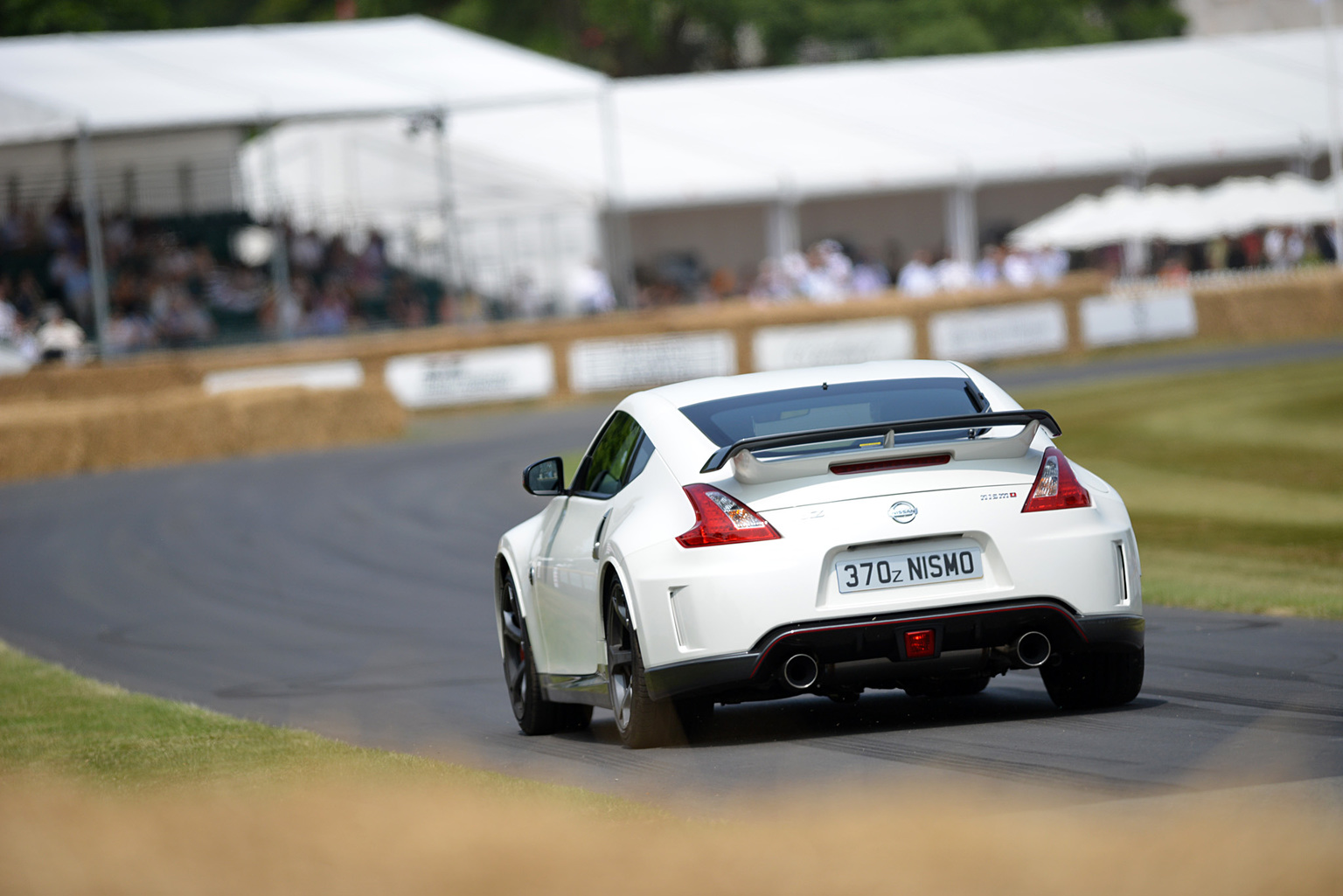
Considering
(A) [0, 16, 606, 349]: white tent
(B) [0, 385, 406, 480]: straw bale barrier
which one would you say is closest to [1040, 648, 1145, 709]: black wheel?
(B) [0, 385, 406, 480]: straw bale barrier

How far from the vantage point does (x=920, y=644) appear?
22.0ft

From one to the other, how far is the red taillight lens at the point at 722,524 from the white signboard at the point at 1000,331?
28.1 m

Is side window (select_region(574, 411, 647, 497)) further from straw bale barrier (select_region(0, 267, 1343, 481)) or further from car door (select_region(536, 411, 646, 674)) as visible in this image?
straw bale barrier (select_region(0, 267, 1343, 481))

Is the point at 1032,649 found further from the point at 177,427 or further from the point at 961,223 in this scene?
the point at 961,223

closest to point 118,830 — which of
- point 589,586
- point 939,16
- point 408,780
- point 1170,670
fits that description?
point 408,780

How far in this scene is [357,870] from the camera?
3.57 metres

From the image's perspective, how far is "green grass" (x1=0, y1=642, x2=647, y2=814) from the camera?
259 inches

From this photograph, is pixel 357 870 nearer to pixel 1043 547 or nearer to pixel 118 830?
pixel 118 830

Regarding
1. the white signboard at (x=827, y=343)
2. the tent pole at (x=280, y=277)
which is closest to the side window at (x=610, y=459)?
the tent pole at (x=280, y=277)

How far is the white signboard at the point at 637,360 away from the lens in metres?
32.8

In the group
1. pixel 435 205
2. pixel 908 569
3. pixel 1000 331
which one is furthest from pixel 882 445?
pixel 435 205

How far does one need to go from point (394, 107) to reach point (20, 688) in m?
23.9

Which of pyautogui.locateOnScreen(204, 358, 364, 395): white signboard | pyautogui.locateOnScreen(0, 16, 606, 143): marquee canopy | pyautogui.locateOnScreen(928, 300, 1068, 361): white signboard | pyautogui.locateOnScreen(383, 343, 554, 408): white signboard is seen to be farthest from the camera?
pyautogui.locateOnScreen(928, 300, 1068, 361): white signboard

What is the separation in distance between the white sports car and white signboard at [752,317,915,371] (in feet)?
85.1
